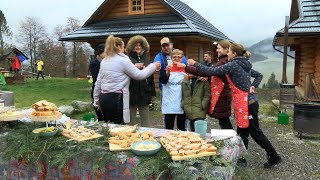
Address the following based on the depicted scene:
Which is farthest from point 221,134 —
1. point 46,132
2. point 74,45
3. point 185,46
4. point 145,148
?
point 74,45

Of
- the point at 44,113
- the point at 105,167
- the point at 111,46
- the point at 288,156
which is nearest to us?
the point at 105,167

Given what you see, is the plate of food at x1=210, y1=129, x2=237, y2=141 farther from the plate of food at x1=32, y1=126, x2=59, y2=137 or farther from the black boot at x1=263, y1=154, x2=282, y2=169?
the black boot at x1=263, y1=154, x2=282, y2=169

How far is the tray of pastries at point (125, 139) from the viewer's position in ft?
8.63

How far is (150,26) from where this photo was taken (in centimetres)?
1318

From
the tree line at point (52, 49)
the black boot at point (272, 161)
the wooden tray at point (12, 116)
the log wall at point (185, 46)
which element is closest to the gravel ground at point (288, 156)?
the black boot at point (272, 161)

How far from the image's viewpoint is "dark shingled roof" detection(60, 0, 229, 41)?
1218 centimetres

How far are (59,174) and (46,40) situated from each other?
130ft

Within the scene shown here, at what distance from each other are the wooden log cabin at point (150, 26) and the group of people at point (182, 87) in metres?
7.31

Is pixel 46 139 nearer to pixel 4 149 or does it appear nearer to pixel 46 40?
pixel 4 149

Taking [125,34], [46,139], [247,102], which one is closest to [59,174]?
[46,139]

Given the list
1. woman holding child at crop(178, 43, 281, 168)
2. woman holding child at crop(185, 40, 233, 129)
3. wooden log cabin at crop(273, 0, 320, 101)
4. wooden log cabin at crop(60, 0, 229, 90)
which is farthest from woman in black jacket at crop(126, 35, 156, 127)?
wooden log cabin at crop(273, 0, 320, 101)

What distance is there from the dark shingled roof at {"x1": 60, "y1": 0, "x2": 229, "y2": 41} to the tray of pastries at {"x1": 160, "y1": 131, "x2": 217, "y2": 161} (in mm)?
9310

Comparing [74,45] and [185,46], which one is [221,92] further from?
[74,45]

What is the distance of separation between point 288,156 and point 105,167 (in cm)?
387
